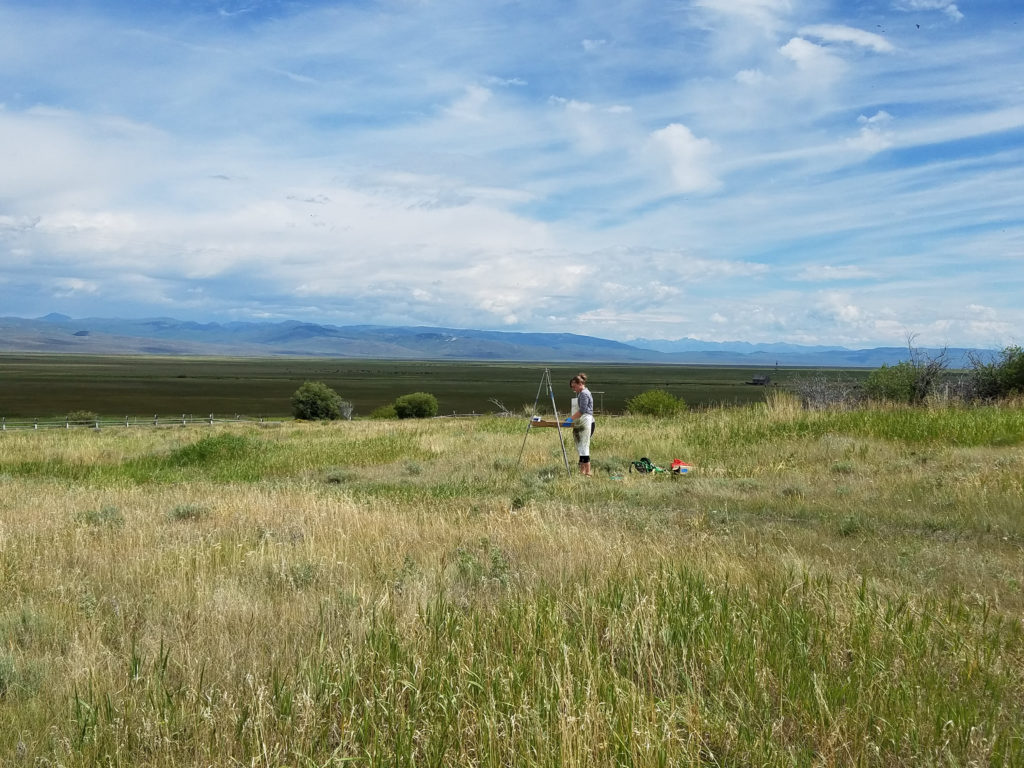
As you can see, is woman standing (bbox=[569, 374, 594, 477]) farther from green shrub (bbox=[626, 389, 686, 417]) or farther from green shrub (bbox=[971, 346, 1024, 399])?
green shrub (bbox=[626, 389, 686, 417])

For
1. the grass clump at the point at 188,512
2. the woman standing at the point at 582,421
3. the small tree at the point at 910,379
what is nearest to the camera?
the grass clump at the point at 188,512

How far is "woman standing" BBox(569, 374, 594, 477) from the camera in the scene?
47.8 feet

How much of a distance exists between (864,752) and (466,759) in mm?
1723

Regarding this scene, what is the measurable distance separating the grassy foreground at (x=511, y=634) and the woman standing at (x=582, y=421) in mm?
4263

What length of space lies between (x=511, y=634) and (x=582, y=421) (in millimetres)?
10461

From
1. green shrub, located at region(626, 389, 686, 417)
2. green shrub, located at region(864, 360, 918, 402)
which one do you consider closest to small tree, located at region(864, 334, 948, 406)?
green shrub, located at region(864, 360, 918, 402)

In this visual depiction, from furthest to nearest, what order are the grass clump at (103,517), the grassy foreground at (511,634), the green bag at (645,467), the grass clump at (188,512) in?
the green bag at (645,467)
the grass clump at (188,512)
the grass clump at (103,517)
the grassy foreground at (511,634)

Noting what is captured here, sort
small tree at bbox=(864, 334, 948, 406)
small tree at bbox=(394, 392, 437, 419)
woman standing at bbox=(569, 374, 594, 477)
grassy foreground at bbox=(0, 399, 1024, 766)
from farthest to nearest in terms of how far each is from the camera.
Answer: small tree at bbox=(394, 392, 437, 419)
small tree at bbox=(864, 334, 948, 406)
woman standing at bbox=(569, 374, 594, 477)
grassy foreground at bbox=(0, 399, 1024, 766)

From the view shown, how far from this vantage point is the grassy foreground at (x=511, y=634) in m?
3.31

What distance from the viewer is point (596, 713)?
3.32 meters

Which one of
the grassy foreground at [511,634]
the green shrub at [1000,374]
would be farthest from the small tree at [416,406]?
the grassy foreground at [511,634]

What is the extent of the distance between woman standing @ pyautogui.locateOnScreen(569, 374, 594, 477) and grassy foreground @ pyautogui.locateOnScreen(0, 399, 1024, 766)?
4263 millimetres

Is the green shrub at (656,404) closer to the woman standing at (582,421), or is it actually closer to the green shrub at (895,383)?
the green shrub at (895,383)

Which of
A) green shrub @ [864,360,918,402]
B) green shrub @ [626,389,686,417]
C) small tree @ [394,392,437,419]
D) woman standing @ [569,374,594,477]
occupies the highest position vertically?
green shrub @ [864,360,918,402]
